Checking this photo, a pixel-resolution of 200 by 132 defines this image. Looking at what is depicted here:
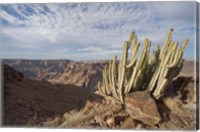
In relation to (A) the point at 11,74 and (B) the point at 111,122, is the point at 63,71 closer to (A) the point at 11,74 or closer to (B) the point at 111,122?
(A) the point at 11,74

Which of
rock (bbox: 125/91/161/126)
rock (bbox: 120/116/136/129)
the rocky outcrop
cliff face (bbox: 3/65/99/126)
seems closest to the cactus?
rock (bbox: 125/91/161/126)

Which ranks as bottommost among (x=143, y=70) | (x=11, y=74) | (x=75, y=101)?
(x=75, y=101)

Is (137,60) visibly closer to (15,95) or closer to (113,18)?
(113,18)

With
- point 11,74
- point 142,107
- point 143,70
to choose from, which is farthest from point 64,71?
point 142,107

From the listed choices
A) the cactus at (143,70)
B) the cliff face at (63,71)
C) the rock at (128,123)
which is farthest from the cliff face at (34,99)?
the rock at (128,123)

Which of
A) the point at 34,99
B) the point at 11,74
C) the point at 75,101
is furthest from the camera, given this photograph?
the point at 11,74

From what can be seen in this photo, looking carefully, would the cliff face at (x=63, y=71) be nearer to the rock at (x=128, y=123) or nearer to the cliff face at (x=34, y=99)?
the cliff face at (x=34, y=99)

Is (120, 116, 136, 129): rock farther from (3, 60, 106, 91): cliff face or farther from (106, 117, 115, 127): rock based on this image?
(3, 60, 106, 91): cliff face
